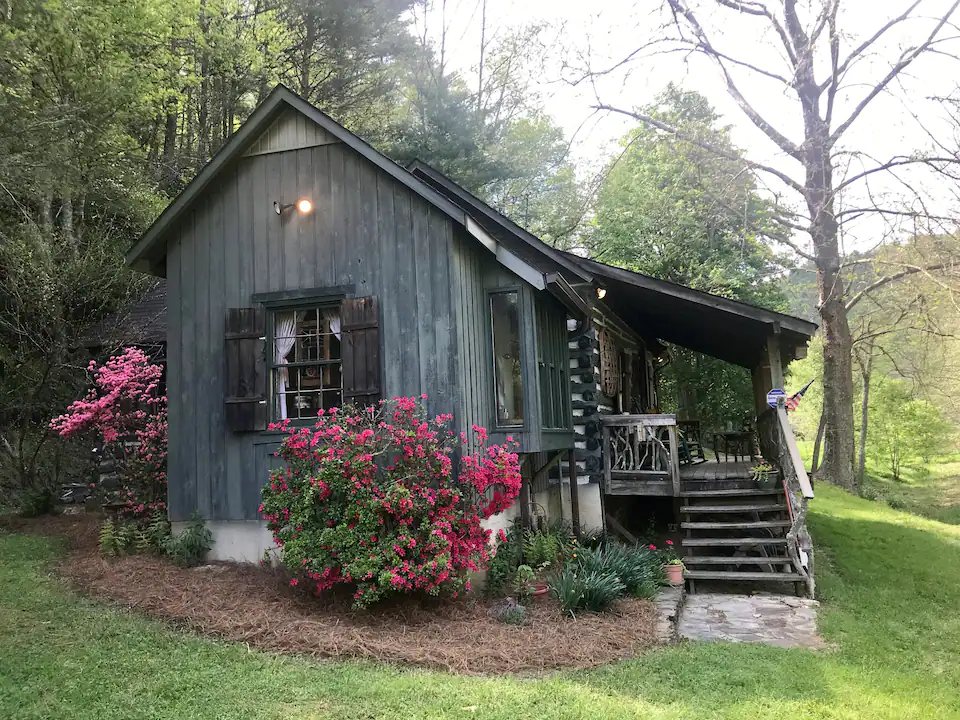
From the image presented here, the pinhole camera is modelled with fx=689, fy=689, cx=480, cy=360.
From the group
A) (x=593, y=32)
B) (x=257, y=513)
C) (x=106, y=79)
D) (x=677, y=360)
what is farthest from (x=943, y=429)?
(x=106, y=79)

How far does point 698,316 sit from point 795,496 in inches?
128

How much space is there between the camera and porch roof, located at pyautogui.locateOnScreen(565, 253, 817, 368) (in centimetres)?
909

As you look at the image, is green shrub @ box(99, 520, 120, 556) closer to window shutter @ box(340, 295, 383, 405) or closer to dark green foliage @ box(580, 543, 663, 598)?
window shutter @ box(340, 295, 383, 405)

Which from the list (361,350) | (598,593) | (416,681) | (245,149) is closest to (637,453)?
(598,593)

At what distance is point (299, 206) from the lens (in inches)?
324

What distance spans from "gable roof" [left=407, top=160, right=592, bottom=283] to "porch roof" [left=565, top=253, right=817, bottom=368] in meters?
0.67

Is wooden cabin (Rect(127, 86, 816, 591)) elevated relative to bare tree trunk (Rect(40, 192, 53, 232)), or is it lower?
lower

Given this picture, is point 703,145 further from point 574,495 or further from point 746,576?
point 746,576

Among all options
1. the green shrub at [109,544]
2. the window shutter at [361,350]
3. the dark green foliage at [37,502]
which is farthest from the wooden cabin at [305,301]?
the dark green foliage at [37,502]

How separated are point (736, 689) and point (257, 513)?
17.6 feet

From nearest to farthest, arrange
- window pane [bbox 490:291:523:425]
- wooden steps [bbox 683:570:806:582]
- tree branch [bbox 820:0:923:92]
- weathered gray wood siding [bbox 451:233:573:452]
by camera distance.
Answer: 1. weathered gray wood siding [bbox 451:233:573:452]
2. wooden steps [bbox 683:570:806:582]
3. window pane [bbox 490:291:523:425]
4. tree branch [bbox 820:0:923:92]

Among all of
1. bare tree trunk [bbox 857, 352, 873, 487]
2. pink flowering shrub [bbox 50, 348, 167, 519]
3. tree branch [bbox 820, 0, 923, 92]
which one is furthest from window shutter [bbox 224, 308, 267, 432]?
bare tree trunk [bbox 857, 352, 873, 487]

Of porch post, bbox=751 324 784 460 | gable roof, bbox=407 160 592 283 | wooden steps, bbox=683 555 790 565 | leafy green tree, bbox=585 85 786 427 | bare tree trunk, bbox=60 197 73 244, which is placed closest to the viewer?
wooden steps, bbox=683 555 790 565

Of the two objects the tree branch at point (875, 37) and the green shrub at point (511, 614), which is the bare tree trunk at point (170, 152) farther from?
the tree branch at point (875, 37)
